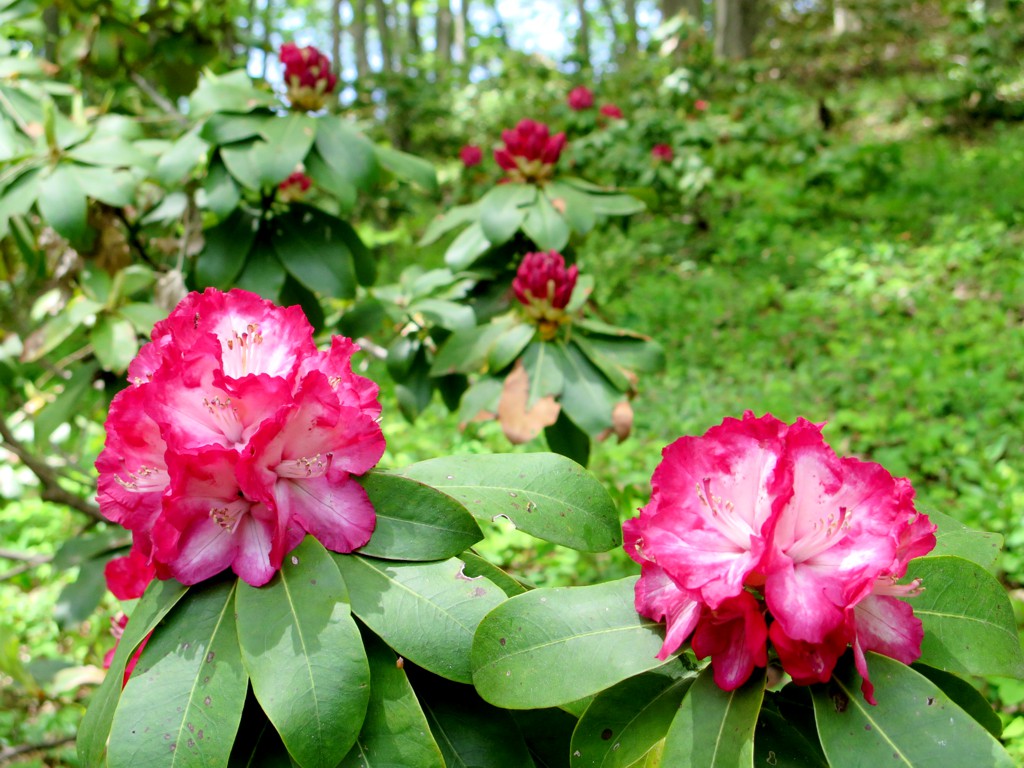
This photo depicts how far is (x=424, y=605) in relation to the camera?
0.78 metres

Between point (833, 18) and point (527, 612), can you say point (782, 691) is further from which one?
point (833, 18)

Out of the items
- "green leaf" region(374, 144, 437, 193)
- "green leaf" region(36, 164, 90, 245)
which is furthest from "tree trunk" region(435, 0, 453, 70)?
"green leaf" region(36, 164, 90, 245)

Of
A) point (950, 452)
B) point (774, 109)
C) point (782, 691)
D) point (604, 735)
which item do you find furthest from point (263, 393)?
point (774, 109)

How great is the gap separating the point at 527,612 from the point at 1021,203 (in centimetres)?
621

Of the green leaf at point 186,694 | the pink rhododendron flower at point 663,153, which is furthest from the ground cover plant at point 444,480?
the pink rhododendron flower at point 663,153

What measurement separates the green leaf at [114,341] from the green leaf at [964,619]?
5.29 feet

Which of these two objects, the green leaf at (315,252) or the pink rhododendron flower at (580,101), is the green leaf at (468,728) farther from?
the pink rhododendron flower at (580,101)

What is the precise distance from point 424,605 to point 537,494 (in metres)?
0.19

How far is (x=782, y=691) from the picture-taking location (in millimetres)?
795

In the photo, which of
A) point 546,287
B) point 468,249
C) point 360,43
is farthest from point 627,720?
point 360,43

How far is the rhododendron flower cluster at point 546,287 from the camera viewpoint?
182 cm

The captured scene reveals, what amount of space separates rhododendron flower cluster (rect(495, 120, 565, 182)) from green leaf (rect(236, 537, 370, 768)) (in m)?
1.62

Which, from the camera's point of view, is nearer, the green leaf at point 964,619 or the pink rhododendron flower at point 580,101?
the green leaf at point 964,619

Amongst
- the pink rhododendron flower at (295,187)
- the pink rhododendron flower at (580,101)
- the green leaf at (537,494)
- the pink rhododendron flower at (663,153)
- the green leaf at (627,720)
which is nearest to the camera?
the green leaf at (627,720)
